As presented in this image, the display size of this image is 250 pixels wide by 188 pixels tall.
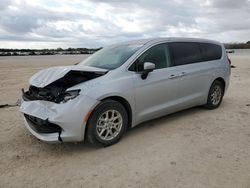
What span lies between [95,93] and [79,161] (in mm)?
1017

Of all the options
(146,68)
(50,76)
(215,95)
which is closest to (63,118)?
(50,76)

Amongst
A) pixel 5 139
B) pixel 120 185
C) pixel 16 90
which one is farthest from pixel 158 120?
pixel 16 90

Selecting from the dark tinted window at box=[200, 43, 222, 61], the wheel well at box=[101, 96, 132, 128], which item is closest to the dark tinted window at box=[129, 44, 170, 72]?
the wheel well at box=[101, 96, 132, 128]

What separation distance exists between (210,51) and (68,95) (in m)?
3.83

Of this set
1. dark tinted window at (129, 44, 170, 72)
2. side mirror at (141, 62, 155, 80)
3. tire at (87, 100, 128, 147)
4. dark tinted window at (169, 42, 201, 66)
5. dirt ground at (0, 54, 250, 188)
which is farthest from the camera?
dark tinted window at (169, 42, 201, 66)

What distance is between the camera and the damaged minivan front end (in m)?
3.48

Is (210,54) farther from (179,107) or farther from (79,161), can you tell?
(79,161)

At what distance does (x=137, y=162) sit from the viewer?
3377mm

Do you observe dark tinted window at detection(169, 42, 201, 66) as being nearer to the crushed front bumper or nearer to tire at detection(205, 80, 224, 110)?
tire at detection(205, 80, 224, 110)

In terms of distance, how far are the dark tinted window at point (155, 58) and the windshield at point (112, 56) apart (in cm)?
20

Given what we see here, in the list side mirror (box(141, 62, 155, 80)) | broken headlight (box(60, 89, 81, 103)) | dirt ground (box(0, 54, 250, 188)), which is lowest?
dirt ground (box(0, 54, 250, 188))

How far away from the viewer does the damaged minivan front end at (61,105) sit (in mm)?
3477

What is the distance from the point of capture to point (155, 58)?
4.59 meters

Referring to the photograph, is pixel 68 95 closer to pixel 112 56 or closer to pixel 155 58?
pixel 112 56
